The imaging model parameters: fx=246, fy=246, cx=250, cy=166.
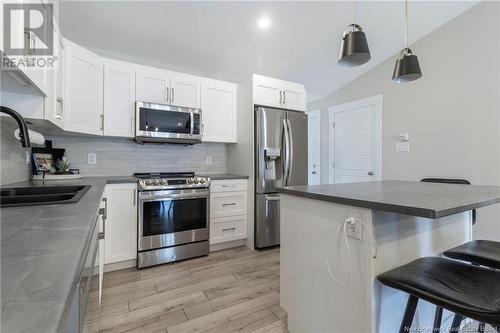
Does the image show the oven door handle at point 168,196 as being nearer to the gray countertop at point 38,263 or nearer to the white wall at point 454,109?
the gray countertop at point 38,263

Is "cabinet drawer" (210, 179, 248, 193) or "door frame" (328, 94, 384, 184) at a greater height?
"door frame" (328, 94, 384, 184)

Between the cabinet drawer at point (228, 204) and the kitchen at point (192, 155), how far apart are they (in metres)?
0.01

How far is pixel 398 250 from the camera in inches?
46.8

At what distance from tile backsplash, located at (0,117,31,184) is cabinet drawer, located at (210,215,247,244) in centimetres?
183

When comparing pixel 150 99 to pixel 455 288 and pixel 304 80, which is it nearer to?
pixel 304 80

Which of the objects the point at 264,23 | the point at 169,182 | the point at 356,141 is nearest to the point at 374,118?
the point at 356,141

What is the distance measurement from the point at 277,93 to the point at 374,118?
1.68 meters

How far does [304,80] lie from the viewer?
397 centimetres

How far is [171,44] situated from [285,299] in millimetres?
2840

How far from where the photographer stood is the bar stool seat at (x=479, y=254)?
1200 mm

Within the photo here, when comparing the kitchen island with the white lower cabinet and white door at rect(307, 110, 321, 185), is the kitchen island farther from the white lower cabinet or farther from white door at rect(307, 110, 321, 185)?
white door at rect(307, 110, 321, 185)

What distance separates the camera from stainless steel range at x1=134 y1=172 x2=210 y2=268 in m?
2.54

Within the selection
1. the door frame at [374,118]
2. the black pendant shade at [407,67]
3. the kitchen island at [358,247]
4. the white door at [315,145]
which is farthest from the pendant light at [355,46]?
the white door at [315,145]

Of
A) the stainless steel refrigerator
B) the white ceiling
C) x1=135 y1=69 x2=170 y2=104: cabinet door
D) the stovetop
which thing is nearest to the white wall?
the white ceiling
